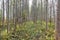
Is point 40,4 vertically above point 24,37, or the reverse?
point 40,4

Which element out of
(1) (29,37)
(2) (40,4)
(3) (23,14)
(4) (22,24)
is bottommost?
(1) (29,37)

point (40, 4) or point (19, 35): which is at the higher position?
point (40, 4)

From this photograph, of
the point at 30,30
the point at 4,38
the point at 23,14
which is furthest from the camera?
the point at 23,14

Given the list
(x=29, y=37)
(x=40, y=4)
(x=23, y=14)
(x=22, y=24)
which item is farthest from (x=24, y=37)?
(x=40, y=4)

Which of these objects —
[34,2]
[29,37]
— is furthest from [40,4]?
[29,37]

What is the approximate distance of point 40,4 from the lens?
3859mm

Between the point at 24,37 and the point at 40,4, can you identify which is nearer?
the point at 24,37

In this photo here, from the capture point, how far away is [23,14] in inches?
144

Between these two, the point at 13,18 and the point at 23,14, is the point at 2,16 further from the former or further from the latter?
the point at 23,14

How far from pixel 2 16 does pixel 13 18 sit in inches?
10.4

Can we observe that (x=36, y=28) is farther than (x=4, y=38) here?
Yes

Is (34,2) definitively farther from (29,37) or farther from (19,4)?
(29,37)

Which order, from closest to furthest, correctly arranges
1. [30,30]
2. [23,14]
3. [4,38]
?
[4,38], [30,30], [23,14]

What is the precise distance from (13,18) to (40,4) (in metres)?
0.85
